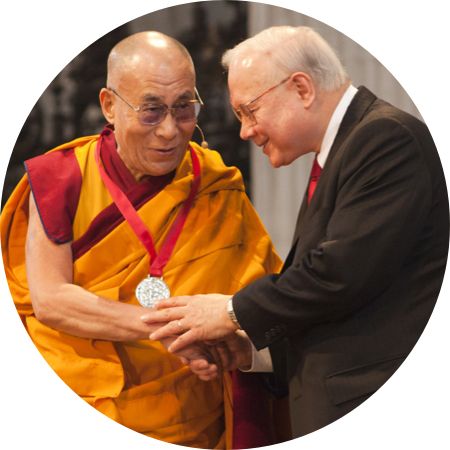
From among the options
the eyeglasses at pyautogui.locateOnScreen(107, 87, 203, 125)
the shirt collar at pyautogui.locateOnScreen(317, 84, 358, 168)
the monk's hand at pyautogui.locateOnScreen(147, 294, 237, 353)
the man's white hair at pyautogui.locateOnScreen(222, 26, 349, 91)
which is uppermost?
the man's white hair at pyautogui.locateOnScreen(222, 26, 349, 91)

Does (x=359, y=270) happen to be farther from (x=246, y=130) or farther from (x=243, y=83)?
(x=243, y=83)

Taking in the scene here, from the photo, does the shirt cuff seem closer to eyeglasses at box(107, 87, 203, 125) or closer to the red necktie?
the red necktie

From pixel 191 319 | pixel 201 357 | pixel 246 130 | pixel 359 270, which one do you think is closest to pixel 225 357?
pixel 201 357

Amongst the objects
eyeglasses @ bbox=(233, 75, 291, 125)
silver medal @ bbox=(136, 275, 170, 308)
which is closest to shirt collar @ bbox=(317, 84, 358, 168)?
eyeglasses @ bbox=(233, 75, 291, 125)

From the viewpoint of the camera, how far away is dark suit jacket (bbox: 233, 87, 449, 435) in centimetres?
369

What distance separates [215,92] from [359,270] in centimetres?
80

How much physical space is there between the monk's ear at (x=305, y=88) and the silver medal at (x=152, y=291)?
79 centimetres

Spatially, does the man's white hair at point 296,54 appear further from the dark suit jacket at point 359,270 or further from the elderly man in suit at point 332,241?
the dark suit jacket at point 359,270

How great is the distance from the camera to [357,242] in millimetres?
3674

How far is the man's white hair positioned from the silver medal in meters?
0.78

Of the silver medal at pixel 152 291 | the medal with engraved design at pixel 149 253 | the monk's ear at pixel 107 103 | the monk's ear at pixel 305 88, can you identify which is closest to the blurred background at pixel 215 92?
the monk's ear at pixel 107 103

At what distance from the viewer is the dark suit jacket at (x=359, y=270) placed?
12.1 feet

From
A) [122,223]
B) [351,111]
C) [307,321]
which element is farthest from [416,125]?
[122,223]

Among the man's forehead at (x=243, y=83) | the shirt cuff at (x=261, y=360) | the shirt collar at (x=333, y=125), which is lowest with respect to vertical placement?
the shirt cuff at (x=261, y=360)
